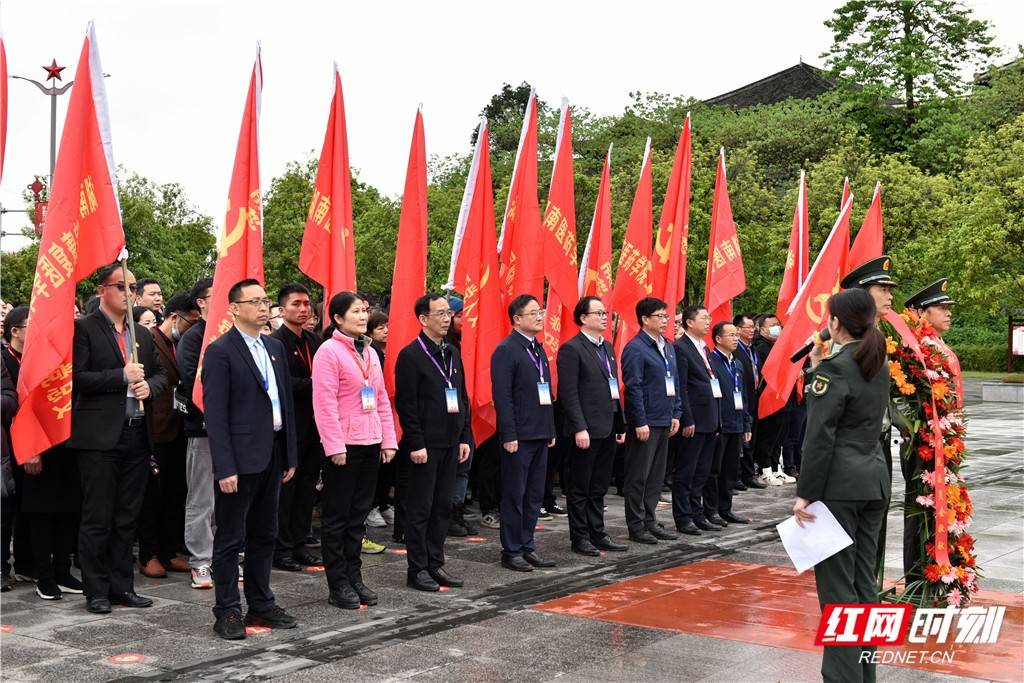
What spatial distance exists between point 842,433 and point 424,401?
337 centimetres

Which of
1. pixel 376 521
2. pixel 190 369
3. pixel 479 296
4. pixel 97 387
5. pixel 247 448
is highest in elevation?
pixel 479 296

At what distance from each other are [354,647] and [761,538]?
486 centimetres

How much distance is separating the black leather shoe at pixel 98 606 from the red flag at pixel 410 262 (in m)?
2.60

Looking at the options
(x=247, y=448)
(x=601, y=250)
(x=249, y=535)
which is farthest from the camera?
(x=601, y=250)

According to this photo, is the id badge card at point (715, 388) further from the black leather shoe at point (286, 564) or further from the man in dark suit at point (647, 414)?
the black leather shoe at point (286, 564)

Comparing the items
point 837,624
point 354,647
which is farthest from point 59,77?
point 837,624

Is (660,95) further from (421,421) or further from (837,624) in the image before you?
(837,624)

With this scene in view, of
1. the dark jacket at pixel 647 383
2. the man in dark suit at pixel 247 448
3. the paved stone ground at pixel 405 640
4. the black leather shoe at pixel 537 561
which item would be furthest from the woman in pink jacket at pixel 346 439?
the dark jacket at pixel 647 383

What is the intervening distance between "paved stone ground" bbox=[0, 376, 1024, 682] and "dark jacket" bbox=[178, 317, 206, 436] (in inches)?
43.2

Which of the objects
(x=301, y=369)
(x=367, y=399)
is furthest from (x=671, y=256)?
(x=367, y=399)

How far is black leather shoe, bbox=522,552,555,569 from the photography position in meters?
8.29

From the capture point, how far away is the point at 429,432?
7617 mm

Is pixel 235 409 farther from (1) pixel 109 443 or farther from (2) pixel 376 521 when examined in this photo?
(2) pixel 376 521

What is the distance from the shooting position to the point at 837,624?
16.2 feet
